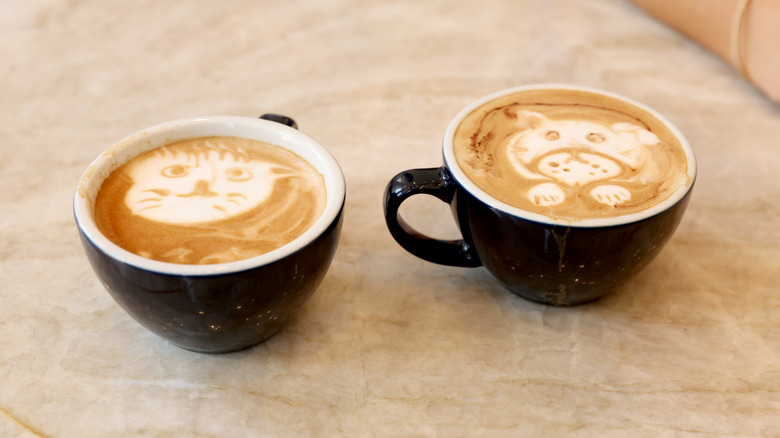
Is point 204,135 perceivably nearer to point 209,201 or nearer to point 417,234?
point 209,201

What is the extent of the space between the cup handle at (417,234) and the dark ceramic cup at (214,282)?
7 cm

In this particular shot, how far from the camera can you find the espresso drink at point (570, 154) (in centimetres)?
68

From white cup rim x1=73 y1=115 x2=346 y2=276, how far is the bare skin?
671 mm

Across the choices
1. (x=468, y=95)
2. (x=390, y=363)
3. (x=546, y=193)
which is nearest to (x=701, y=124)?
(x=468, y=95)

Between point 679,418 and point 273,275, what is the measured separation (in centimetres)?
37

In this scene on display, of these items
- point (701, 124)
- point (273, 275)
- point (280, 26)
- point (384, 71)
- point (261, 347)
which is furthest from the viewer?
point (280, 26)

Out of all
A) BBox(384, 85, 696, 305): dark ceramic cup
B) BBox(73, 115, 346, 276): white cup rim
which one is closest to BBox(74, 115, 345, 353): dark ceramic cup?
BBox(73, 115, 346, 276): white cup rim

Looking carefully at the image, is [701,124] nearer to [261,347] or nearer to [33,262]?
[261,347]

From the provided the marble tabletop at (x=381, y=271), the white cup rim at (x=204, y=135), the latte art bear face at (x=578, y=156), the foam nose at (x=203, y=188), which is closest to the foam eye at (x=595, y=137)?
the latte art bear face at (x=578, y=156)

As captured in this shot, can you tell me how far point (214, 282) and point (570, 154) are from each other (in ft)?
1.26

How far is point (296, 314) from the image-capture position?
0.74 metres

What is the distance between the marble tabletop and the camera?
0.65m

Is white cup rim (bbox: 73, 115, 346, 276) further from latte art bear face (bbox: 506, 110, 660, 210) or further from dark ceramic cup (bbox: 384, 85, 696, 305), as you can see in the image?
latte art bear face (bbox: 506, 110, 660, 210)

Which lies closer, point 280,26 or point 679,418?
point 679,418
